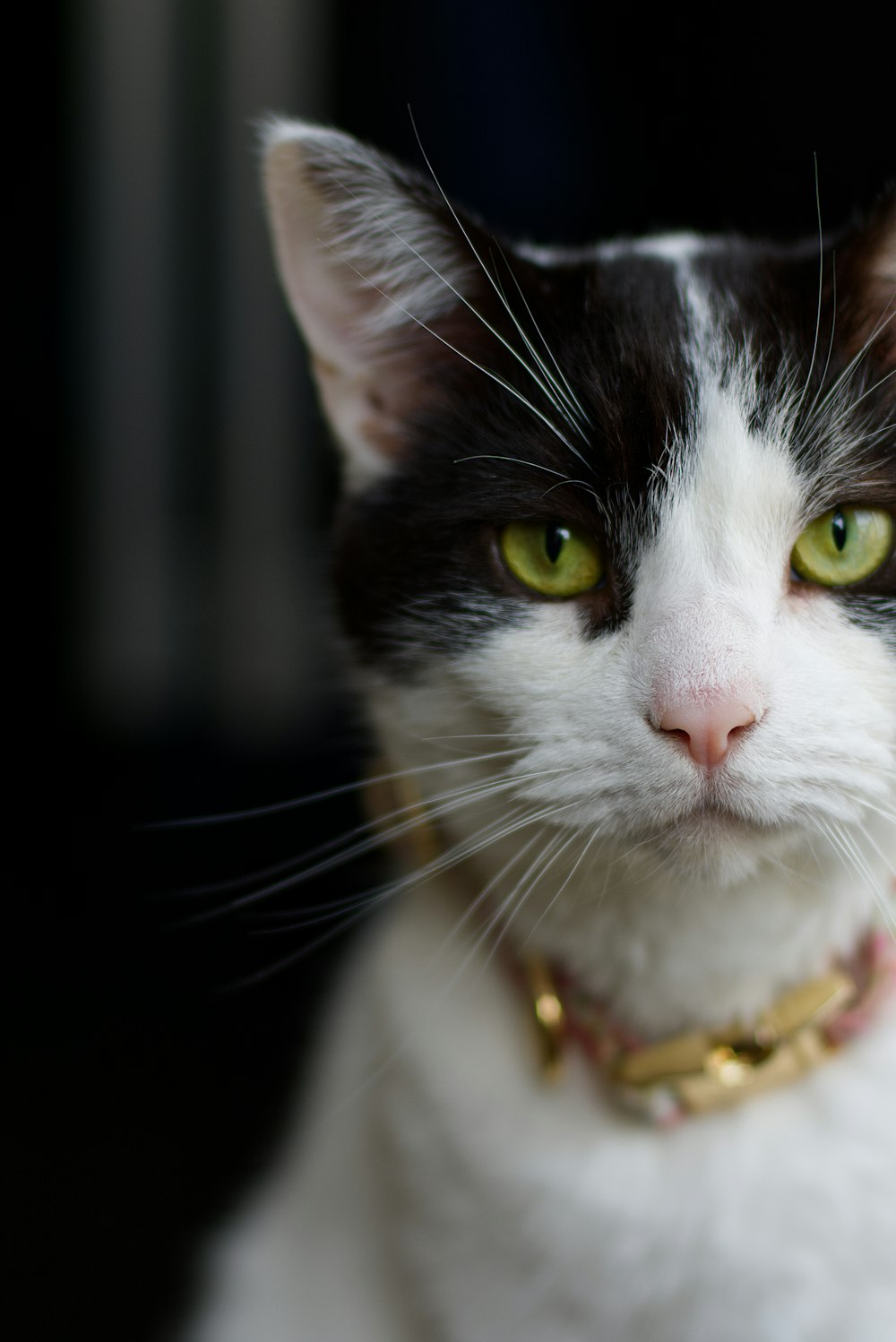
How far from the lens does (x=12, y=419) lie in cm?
250

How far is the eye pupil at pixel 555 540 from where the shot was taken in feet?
2.59

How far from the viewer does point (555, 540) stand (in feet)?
2.61

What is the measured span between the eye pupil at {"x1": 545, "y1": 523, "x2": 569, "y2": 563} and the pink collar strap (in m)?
0.35

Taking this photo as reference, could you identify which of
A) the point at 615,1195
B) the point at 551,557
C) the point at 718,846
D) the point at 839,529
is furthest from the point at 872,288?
the point at 615,1195

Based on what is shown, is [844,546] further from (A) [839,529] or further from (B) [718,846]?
(B) [718,846]

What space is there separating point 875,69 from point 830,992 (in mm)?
1206

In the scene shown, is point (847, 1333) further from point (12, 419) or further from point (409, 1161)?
point (12, 419)

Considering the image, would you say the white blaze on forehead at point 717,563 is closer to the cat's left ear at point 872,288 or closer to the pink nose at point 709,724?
the pink nose at point 709,724

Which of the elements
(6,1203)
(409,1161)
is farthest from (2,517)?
(409,1161)

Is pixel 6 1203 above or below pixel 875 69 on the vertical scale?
below

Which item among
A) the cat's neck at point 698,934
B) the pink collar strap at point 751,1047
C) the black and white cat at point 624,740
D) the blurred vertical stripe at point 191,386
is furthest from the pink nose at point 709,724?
the blurred vertical stripe at point 191,386

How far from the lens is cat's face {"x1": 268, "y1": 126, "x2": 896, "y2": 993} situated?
696 millimetres

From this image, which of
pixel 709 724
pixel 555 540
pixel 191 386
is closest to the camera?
pixel 709 724

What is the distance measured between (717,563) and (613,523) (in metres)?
0.08
